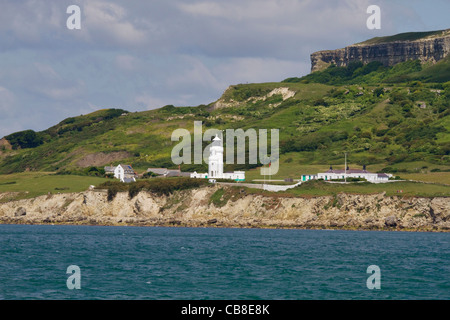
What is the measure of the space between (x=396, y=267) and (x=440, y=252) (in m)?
15.6

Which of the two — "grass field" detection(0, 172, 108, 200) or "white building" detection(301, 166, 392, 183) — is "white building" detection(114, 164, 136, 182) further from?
"white building" detection(301, 166, 392, 183)

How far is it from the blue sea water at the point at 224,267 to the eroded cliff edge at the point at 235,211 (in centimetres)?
1899

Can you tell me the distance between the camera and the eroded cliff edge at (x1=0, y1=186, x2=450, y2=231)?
10895 cm

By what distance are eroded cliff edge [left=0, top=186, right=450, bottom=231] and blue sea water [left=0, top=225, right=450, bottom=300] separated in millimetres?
18990

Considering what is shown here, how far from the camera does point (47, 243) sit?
80938 millimetres

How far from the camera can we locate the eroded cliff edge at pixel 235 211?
109m

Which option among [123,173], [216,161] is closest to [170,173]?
[123,173]

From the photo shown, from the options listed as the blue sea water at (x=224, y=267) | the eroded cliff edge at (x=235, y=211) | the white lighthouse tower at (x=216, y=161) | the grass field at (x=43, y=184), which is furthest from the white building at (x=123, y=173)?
the blue sea water at (x=224, y=267)

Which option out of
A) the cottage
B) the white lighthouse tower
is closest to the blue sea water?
the white lighthouse tower

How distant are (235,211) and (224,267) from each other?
67.8 m

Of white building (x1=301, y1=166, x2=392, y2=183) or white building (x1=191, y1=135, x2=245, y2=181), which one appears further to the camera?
white building (x1=191, y1=135, x2=245, y2=181)

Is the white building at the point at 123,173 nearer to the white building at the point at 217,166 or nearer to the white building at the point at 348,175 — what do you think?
the white building at the point at 217,166
